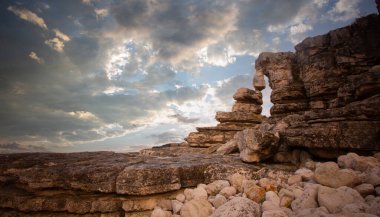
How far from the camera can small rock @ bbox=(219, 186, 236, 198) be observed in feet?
18.5

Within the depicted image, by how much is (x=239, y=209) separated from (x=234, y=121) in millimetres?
19841

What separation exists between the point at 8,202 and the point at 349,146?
34.2ft

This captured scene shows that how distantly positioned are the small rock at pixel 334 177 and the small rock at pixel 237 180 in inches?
68.9

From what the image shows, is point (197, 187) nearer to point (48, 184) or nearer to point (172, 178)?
point (172, 178)

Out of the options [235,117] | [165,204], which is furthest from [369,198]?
[235,117]

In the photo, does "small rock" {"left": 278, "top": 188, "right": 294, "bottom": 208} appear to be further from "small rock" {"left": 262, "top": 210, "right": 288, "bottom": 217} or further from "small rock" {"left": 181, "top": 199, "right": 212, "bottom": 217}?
"small rock" {"left": 181, "top": 199, "right": 212, "bottom": 217}

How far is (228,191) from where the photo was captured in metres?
5.67

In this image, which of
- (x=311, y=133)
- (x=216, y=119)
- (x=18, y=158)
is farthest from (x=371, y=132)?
(x=216, y=119)

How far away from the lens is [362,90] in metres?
8.36

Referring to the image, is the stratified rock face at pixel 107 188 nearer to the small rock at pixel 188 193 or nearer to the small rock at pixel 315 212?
the small rock at pixel 188 193

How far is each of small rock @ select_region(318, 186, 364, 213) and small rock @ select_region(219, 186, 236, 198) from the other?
206cm

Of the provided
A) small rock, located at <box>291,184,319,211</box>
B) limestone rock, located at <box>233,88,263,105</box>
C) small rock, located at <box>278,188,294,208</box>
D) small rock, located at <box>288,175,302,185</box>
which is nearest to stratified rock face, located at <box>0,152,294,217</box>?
small rock, located at <box>288,175,302,185</box>

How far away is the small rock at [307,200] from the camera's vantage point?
4.14m

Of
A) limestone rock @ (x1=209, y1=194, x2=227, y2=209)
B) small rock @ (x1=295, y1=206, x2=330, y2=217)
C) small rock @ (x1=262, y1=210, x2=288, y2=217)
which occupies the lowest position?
limestone rock @ (x1=209, y1=194, x2=227, y2=209)
